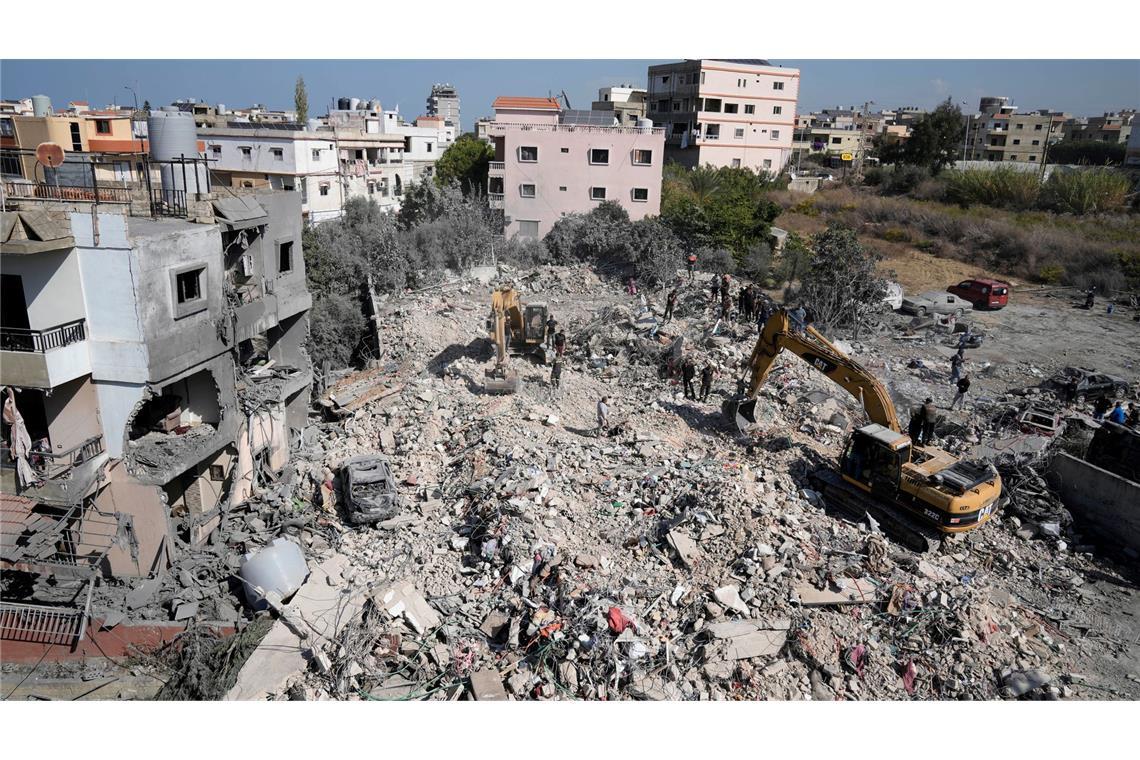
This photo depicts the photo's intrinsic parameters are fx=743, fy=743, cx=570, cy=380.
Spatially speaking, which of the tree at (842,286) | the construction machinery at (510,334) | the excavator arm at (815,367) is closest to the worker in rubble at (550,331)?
the construction machinery at (510,334)

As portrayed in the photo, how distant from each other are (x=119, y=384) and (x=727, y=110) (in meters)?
40.1

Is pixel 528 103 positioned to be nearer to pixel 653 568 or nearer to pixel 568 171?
pixel 568 171

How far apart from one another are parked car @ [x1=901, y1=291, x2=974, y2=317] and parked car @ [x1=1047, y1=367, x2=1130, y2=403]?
22.3 feet

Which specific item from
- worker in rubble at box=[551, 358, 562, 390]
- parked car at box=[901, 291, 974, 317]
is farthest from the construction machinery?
parked car at box=[901, 291, 974, 317]

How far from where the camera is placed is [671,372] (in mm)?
18016

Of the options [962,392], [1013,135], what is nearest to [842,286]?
[962,392]

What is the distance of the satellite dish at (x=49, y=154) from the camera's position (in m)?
12.9

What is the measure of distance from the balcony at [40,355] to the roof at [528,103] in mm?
29751

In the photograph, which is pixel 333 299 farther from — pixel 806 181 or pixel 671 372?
pixel 806 181

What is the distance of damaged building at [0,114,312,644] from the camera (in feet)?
36.1

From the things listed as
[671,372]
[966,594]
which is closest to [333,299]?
[671,372]

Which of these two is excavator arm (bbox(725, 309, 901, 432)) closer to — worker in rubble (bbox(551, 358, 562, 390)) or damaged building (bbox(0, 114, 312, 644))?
worker in rubble (bbox(551, 358, 562, 390))

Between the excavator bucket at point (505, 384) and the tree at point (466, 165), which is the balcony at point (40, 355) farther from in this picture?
the tree at point (466, 165)

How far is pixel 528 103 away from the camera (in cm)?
3819
